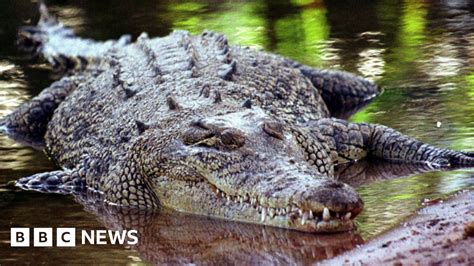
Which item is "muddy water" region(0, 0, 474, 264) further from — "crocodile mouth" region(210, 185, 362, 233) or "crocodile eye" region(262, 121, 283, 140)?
"crocodile eye" region(262, 121, 283, 140)

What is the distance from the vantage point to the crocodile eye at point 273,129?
25.1 ft

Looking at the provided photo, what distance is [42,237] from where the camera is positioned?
741 cm

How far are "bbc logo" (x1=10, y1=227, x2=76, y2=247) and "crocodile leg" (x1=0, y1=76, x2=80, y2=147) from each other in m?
3.18

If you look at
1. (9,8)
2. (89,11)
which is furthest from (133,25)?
(9,8)

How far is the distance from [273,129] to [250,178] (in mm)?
441

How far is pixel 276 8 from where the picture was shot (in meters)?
15.9

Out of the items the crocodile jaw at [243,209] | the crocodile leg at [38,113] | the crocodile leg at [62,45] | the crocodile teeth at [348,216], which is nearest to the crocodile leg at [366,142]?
the crocodile jaw at [243,209]

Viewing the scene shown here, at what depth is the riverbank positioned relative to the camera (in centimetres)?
583

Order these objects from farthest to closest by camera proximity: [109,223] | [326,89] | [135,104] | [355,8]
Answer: [355,8] → [326,89] → [135,104] → [109,223]

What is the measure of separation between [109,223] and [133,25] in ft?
26.3

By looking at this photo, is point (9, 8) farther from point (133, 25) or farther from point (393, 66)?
point (393, 66)

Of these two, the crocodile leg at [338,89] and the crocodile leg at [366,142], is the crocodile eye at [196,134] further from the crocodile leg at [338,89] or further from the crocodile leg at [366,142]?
the crocodile leg at [338,89]

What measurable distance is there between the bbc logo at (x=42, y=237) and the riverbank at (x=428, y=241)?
1600 mm

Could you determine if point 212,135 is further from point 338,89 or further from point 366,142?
point 338,89
